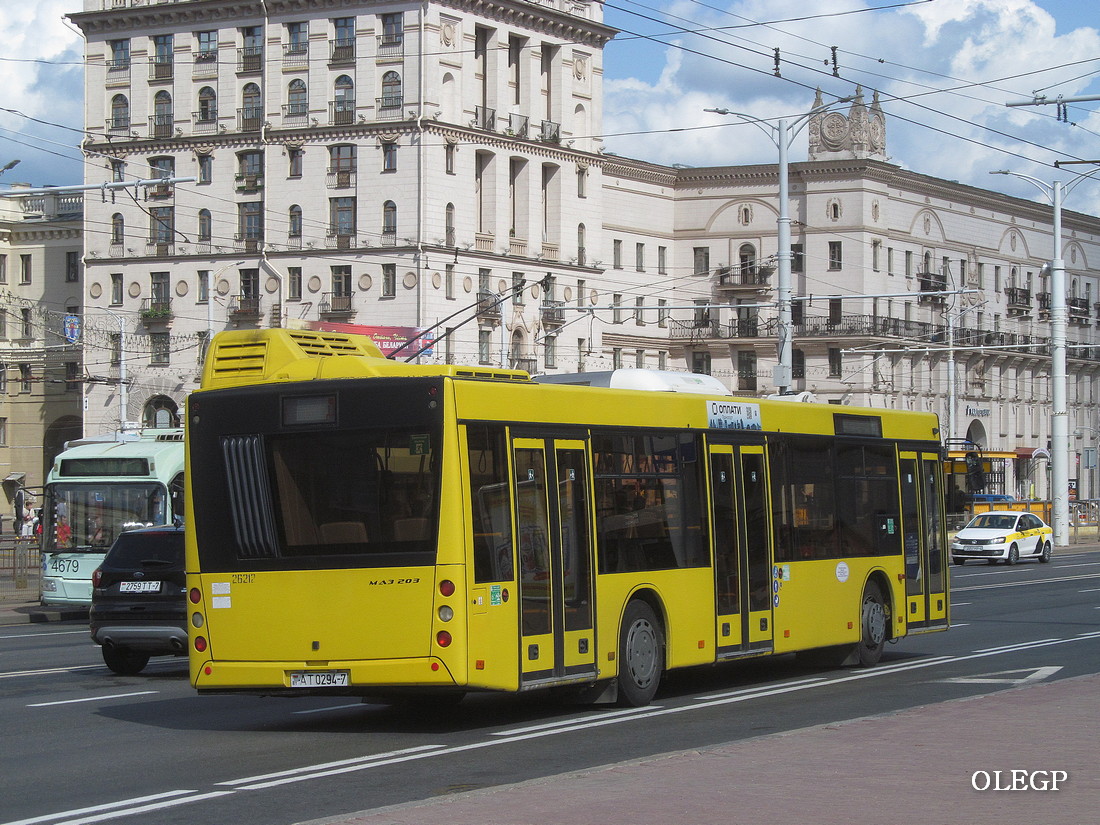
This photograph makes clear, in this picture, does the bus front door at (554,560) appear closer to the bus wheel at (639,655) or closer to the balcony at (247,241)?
the bus wheel at (639,655)

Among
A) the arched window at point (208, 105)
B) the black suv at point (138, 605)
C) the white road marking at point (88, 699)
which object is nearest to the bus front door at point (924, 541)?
the black suv at point (138, 605)

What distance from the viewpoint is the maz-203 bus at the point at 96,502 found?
2712 cm

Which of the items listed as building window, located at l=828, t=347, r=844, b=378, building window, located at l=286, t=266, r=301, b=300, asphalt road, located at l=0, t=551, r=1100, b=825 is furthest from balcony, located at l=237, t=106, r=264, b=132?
asphalt road, located at l=0, t=551, r=1100, b=825

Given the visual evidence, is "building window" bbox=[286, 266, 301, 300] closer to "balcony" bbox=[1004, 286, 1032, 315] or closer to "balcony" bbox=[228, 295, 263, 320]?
"balcony" bbox=[228, 295, 263, 320]

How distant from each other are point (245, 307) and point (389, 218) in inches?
319

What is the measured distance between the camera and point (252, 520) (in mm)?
13344

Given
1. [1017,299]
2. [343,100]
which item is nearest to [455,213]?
[343,100]

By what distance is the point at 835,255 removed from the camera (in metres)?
85.2

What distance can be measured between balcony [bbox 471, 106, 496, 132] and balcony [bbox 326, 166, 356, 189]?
19.6ft

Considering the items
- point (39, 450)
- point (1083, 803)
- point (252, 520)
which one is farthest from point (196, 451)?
point (39, 450)

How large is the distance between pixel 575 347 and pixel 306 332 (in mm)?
64128

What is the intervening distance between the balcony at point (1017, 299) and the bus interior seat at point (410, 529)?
87.1 meters

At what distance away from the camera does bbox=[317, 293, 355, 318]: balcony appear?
72312 mm

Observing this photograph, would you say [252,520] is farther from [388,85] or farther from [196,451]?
[388,85]
